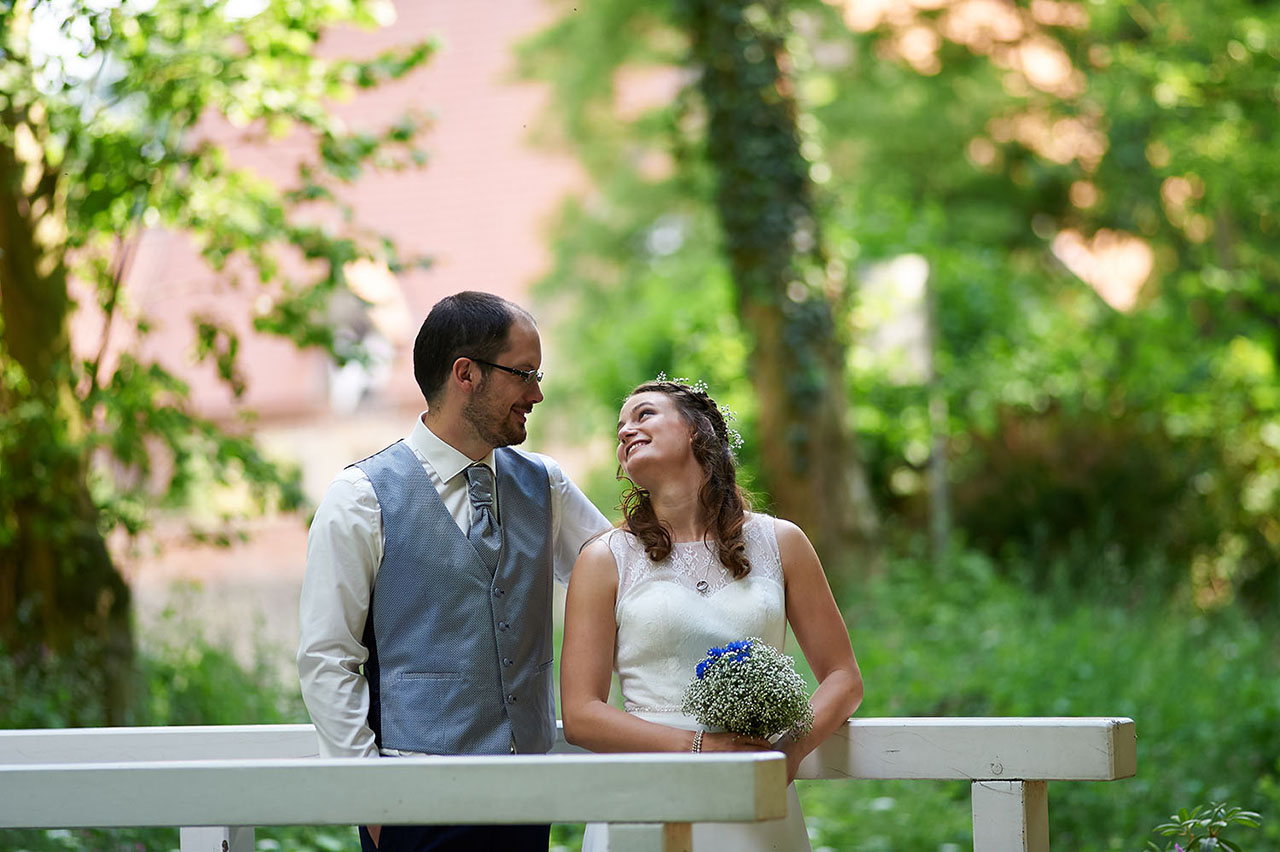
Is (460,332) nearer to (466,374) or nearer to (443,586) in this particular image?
(466,374)

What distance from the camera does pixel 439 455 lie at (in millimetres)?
2916

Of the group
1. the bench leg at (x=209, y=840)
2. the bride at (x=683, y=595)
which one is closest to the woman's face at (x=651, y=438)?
the bride at (x=683, y=595)

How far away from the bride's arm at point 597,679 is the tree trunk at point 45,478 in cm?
362

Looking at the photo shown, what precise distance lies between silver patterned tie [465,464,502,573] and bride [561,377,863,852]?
22cm

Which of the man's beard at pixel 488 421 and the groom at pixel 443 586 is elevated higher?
the man's beard at pixel 488 421

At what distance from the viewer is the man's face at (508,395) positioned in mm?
2887

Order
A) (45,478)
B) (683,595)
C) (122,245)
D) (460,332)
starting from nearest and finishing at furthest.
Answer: (460,332) < (683,595) < (45,478) < (122,245)

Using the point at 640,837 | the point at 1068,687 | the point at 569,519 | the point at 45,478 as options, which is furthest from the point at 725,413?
the point at 1068,687

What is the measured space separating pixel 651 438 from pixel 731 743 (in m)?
0.70

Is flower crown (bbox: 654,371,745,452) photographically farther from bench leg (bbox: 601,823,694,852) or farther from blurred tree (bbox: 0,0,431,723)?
blurred tree (bbox: 0,0,431,723)

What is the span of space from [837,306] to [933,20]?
26.6ft

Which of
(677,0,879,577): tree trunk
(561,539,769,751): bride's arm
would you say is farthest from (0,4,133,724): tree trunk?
(677,0,879,577): tree trunk

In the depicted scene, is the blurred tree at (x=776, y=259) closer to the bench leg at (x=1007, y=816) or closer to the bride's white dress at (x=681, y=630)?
the bride's white dress at (x=681, y=630)

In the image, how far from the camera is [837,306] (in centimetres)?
1016
